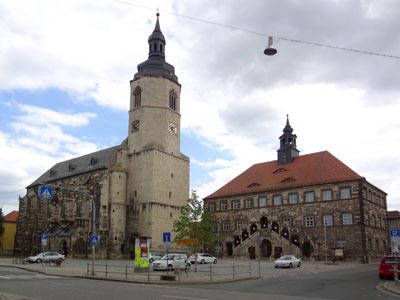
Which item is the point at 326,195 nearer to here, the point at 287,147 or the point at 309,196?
the point at 309,196

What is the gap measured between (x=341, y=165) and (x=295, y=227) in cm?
1014

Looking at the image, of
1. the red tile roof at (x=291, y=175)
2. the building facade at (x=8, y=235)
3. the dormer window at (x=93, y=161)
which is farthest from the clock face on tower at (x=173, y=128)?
the building facade at (x=8, y=235)

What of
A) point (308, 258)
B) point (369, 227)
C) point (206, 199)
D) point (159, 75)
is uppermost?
point (159, 75)

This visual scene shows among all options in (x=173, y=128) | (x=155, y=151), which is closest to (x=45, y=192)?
(x=155, y=151)

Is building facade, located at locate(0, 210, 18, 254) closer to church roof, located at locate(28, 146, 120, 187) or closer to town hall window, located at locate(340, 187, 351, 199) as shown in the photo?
church roof, located at locate(28, 146, 120, 187)

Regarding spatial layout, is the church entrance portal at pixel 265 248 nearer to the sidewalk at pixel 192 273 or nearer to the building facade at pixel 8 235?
the sidewalk at pixel 192 273

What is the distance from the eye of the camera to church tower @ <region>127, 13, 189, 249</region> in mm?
62156

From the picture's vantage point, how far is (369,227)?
176 ft

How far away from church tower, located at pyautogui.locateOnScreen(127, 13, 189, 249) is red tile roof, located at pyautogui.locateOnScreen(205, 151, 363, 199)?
722 centimetres

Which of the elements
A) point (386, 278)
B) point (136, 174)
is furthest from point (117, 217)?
point (386, 278)

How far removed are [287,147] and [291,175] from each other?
6.46 metres

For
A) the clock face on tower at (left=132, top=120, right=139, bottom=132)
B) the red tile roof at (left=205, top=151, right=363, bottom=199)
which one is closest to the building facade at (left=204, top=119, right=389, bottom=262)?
the red tile roof at (left=205, top=151, right=363, bottom=199)

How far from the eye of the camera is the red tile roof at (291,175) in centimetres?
5625

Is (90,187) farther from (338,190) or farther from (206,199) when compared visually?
(338,190)
